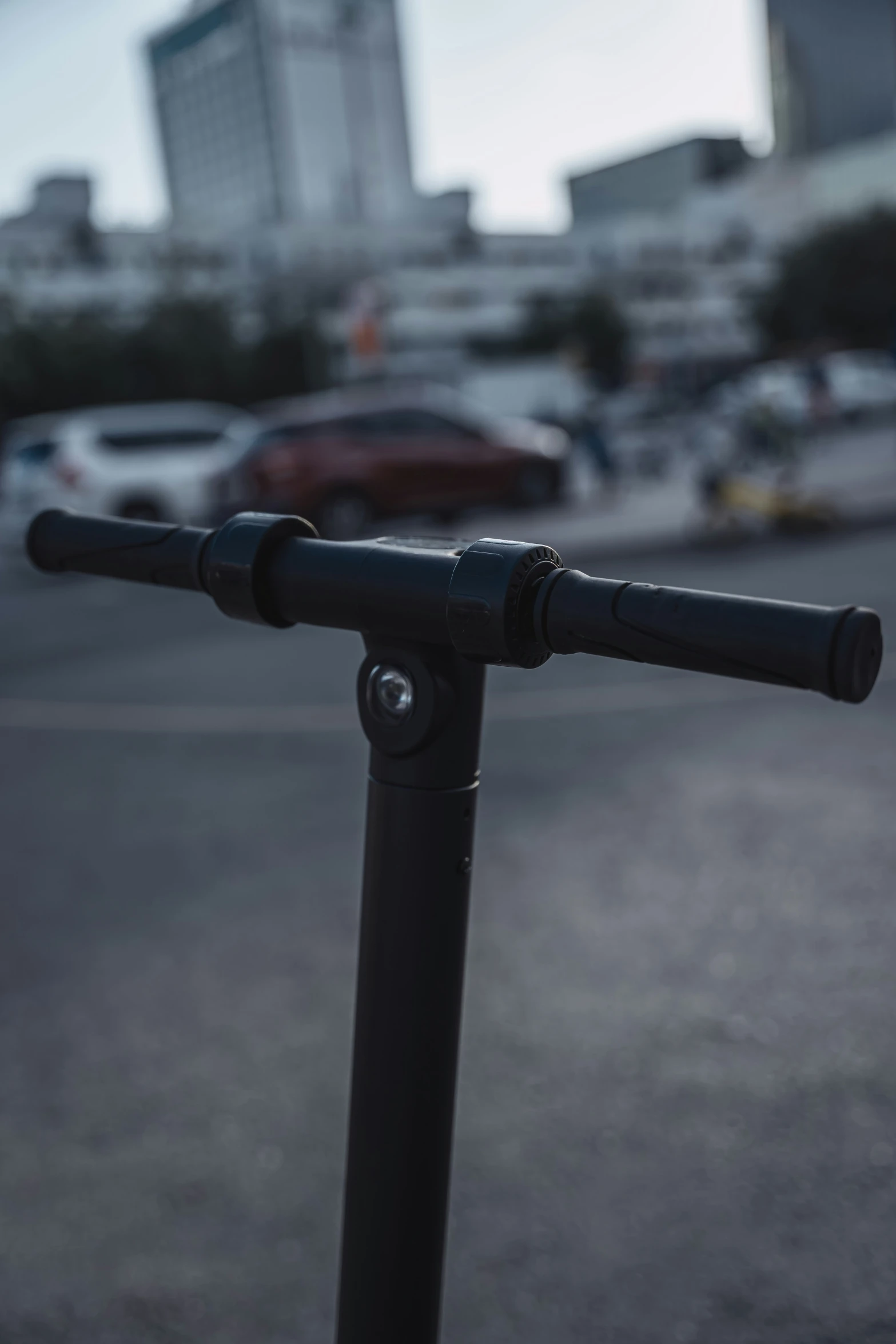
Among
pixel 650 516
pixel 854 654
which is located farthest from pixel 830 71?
pixel 854 654

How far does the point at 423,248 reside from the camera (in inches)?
3499

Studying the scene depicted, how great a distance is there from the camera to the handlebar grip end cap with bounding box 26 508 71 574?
111 centimetres

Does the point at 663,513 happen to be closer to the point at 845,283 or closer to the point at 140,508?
the point at 140,508

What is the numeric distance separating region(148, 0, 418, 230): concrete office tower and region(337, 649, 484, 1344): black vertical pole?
129 meters

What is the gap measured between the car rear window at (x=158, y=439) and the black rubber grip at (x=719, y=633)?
51.1 ft

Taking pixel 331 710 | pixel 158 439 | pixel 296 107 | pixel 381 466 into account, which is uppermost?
pixel 296 107

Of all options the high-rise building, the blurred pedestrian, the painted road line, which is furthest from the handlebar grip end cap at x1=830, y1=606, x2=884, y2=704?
the high-rise building

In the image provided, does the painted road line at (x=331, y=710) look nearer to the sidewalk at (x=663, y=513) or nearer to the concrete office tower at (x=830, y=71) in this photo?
the sidewalk at (x=663, y=513)

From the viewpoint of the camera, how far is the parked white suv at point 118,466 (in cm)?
1505

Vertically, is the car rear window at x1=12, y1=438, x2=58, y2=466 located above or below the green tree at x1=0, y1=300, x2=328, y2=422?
below

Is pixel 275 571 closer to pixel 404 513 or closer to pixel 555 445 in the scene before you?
Answer: pixel 404 513

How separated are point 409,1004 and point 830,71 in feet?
538

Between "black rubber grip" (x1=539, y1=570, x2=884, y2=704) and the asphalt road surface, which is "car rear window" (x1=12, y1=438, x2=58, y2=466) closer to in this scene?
the asphalt road surface

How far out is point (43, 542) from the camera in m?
1.11
